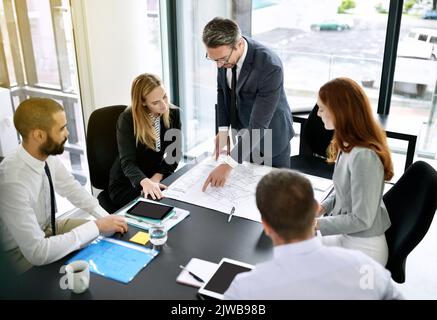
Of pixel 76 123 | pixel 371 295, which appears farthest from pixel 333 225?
pixel 76 123

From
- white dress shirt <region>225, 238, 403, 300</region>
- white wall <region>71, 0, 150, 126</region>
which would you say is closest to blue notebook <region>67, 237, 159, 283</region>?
white dress shirt <region>225, 238, 403, 300</region>

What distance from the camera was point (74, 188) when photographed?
2154 millimetres

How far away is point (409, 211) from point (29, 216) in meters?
1.50

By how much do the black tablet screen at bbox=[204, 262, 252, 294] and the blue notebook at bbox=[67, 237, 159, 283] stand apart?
0.26 meters

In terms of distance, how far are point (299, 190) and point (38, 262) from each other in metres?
0.99

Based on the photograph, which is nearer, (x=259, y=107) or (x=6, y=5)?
(x=259, y=107)

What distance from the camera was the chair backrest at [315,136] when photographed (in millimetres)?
3141

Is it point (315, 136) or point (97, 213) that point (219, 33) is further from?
point (315, 136)

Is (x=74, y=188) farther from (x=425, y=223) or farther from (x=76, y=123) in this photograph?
(x=425, y=223)

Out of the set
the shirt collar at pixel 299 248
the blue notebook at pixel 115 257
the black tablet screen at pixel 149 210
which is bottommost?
the blue notebook at pixel 115 257

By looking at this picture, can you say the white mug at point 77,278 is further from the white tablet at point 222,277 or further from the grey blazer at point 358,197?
the grey blazer at point 358,197

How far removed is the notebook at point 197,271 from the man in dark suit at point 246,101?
0.61 m

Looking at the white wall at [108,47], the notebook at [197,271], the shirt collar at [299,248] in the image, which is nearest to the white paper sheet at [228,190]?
the notebook at [197,271]

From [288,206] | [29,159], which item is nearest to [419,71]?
[288,206]
